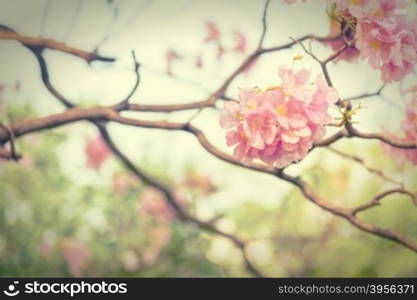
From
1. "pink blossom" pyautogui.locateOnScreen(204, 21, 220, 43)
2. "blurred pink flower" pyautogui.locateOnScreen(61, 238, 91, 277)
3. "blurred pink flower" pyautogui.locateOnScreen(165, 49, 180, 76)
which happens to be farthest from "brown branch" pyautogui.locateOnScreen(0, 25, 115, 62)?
"blurred pink flower" pyautogui.locateOnScreen(61, 238, 91, 277)

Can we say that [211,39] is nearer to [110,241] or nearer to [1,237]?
[110,241]

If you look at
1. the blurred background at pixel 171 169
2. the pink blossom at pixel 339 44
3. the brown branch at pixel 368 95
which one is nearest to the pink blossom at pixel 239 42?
the blurred background at pixel 171 169

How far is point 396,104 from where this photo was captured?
1.68 meters

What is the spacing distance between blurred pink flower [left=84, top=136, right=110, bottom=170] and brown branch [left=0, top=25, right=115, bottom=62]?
24cm

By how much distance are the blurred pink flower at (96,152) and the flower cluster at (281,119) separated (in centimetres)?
37

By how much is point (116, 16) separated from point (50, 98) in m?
0.32

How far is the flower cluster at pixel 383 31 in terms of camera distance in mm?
1598

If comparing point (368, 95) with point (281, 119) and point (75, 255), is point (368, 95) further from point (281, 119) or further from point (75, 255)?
point (75, 255)

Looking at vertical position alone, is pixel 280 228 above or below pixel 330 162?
below

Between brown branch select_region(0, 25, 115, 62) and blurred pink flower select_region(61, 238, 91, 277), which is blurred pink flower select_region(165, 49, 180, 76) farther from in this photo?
blurred pink flower select_region(61, 238, 91, 277)

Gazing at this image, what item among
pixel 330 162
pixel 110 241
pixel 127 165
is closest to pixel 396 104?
pixel 330 162

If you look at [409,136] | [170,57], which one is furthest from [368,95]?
[170,57]

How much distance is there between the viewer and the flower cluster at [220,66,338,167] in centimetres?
153

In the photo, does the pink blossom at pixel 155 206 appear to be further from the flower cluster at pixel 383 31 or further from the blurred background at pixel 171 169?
the flower cluster at pixel 383 31
